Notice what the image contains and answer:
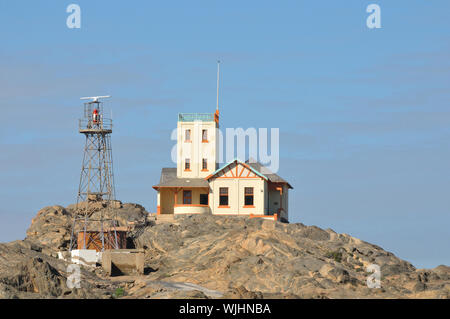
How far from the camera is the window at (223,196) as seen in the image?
8194 cm

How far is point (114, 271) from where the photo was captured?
7181 centimetres

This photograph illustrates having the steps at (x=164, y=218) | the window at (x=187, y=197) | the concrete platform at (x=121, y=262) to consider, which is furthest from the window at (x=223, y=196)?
the concrete platform at (x=121, y=262)

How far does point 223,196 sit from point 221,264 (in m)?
14.3

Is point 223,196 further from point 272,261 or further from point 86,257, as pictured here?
point 272,261

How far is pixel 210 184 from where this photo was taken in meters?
82.2

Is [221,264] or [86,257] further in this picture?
[86,257]

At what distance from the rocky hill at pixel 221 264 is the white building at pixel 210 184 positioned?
221 cm

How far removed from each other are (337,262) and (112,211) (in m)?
19.1

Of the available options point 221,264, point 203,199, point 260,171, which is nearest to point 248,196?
point 260,171

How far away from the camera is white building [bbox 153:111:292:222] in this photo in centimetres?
8131

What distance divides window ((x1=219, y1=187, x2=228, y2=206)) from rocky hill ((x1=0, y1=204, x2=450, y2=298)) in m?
2.24

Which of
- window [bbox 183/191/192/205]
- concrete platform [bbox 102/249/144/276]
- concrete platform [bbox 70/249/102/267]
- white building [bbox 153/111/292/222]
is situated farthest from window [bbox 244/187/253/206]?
concrete platform [bbox 70/249/102/267]

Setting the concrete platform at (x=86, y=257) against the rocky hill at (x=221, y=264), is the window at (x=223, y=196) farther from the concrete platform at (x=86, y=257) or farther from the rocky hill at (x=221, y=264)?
the concrete platform at (x=86, y=257)
